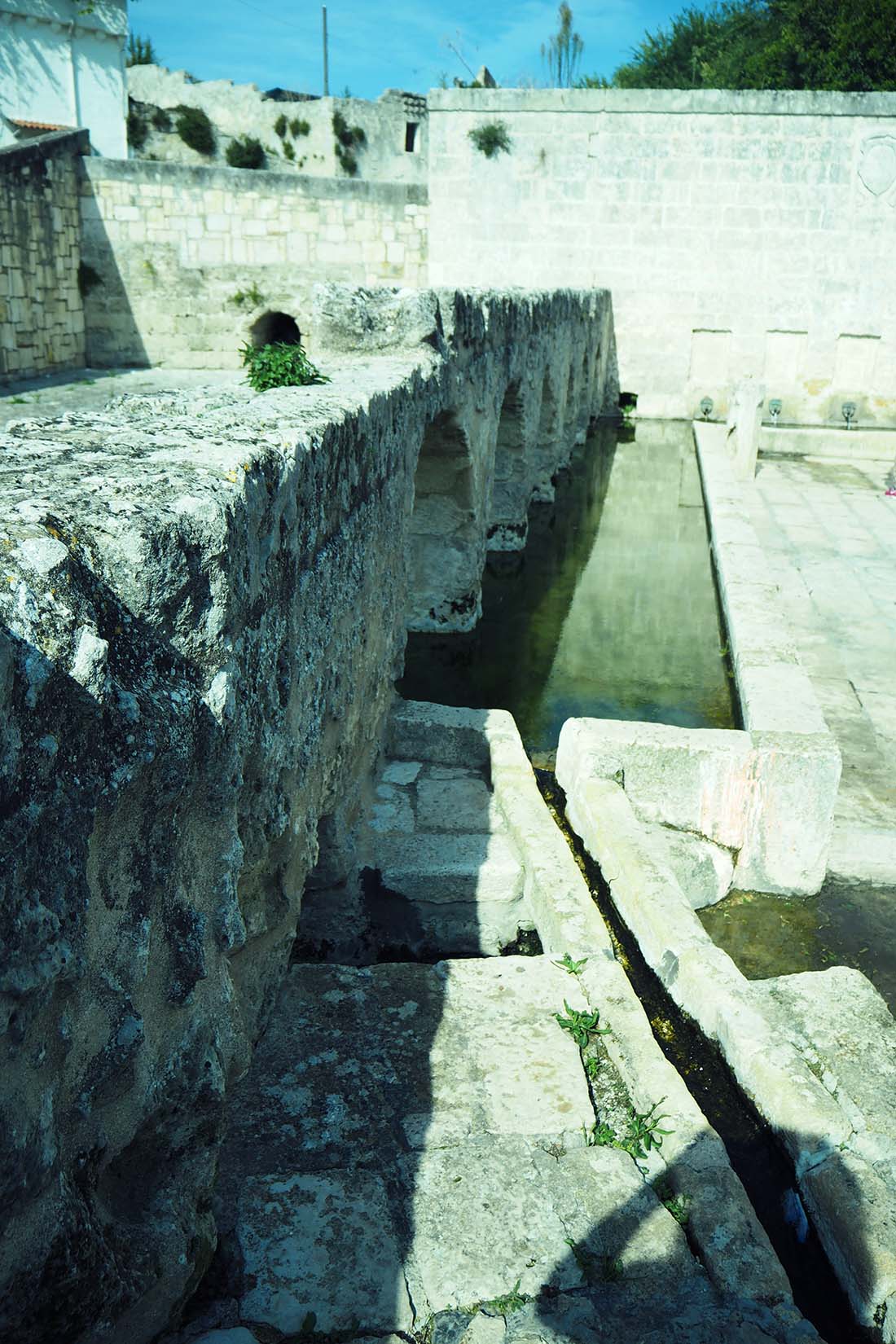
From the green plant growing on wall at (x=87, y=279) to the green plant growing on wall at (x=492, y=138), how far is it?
6898mm

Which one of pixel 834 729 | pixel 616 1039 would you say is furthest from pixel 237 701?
pixel 834 729

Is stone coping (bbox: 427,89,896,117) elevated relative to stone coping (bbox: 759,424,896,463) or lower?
elevated

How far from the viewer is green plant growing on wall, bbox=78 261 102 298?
15.7m

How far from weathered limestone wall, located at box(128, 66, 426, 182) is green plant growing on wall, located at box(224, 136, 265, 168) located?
39cm

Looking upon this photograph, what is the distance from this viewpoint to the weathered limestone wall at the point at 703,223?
17297mm

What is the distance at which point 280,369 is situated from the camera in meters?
4.02

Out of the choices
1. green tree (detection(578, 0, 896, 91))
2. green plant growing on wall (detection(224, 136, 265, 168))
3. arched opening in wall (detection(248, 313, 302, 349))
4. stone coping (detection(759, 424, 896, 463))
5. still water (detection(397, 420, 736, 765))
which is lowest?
still water (detection(397, 420, 736, 765))

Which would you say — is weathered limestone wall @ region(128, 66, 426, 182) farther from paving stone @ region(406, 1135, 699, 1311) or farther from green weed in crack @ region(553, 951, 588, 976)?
paving stone @ region(406, 1135, 699, 1311)

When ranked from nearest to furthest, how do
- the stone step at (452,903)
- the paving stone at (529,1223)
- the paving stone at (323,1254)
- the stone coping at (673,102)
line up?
the paving stone at (323,1254) → the paving stone at (529,1223) → the stone step at (452,903) → the stone coping at (673,102)

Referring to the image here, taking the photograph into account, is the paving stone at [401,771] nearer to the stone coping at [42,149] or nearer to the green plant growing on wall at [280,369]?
the green plant growing on wall at [280,369]

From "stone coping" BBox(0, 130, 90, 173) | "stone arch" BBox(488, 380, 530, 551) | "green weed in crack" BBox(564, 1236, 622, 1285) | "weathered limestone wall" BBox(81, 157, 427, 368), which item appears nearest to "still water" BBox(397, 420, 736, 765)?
"stone arch" BBox(488, 380, 530, 551)

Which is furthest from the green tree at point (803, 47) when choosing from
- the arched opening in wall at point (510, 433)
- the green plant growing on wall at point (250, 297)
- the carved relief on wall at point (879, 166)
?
the arched opening in wall at point (510, 433)

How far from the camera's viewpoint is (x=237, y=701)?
85.7 inches

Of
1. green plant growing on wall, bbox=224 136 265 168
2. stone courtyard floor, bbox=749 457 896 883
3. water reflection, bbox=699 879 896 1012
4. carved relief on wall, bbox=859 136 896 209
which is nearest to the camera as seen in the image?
water reflection, bbox=699 879 896 1012
